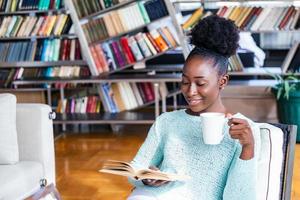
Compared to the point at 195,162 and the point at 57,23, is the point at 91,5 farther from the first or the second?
the point at 195,162

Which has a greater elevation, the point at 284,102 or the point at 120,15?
the point at 120,15

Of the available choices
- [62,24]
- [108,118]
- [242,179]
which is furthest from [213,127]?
[62,24]

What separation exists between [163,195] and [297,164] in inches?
92.6

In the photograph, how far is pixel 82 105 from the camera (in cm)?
484

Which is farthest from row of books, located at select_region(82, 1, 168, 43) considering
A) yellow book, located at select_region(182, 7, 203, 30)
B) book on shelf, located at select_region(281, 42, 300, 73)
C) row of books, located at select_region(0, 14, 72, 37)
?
book on shelf, located at select_region(281, 42, 300, 73)

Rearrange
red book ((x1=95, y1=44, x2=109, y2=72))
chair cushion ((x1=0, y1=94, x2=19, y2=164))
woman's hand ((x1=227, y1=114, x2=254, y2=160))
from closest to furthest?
woman's hand ((x1=227, y1=114, x2=254, y2=160)) → chair cushion ((x1=0, y1=94, x2=19, y2=164)) → red book ((x1=95, y1=44, x2=109, y2=72))

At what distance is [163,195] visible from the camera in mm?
1545

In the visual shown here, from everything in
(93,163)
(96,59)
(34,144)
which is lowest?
(93,163)

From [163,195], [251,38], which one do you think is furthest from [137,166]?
[251,38]

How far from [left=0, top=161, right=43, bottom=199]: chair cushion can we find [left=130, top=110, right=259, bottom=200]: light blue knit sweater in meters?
0.81

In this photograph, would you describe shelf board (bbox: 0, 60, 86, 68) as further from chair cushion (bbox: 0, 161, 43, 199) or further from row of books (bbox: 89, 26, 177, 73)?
chair cushion (bbox: 0, 161, 43, 199)

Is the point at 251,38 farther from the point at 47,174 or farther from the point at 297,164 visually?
the point at 47,174

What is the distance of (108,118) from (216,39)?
3.05m

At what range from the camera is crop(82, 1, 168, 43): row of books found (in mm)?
4531
